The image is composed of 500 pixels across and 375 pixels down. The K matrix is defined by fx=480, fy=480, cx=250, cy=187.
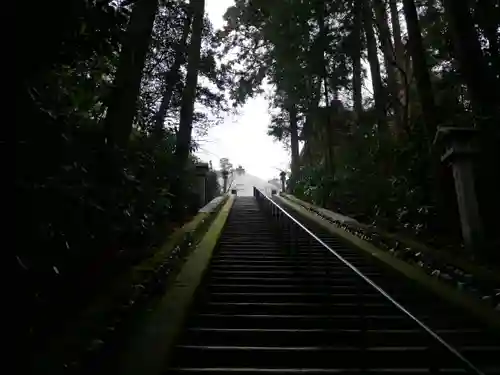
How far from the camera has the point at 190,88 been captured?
35.3ft

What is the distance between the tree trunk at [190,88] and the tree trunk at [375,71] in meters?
3.87

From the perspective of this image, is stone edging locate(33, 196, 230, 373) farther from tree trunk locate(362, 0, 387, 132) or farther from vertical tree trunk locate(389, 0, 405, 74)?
vertical tree trunk locate(389, 0, 405, 74)

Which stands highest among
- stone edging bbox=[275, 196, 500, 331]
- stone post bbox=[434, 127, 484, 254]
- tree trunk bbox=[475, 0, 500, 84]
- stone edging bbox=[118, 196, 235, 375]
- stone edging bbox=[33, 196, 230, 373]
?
tree trunk bbox=[475, 0, 500, 84]

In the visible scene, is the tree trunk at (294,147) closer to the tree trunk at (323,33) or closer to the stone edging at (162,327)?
the tree trunk at (323,33)

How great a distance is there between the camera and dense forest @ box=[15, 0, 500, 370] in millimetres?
2225

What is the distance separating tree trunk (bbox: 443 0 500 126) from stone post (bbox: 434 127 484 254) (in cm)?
47

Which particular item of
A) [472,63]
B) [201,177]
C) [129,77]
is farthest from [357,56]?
[129,77]

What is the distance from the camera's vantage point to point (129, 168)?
15.6 feet

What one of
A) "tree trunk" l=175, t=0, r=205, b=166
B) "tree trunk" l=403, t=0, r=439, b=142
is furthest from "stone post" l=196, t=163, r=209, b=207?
"tree trunk" l=403, t=0, r=439, b=142

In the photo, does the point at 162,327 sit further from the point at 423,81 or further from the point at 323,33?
the point at 323,33

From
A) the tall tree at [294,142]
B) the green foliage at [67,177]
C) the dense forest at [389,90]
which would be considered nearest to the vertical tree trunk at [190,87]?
the dense forest at [389,90]

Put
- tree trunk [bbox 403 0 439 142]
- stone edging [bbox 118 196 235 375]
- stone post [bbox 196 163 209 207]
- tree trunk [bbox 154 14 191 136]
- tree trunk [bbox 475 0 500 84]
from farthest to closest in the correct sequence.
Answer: stone post [bbox 196 163 209 207], tree trunk [bbox 154 14 191 136], tree trunk [bbox 403 0 439 142], tree trunk [bbox 475 0 500 84], stone edging [bbox 118 196 235 375]

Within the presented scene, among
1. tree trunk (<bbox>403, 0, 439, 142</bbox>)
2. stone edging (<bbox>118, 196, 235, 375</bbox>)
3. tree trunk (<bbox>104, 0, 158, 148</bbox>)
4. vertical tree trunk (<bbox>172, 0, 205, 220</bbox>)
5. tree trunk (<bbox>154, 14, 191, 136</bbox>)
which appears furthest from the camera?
vertical tree trunk (<bbox>172, 0, 205, 220</bbox>)

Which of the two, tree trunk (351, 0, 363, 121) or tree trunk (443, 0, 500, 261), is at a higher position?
tree trunk (351, 0, 363, 121)
